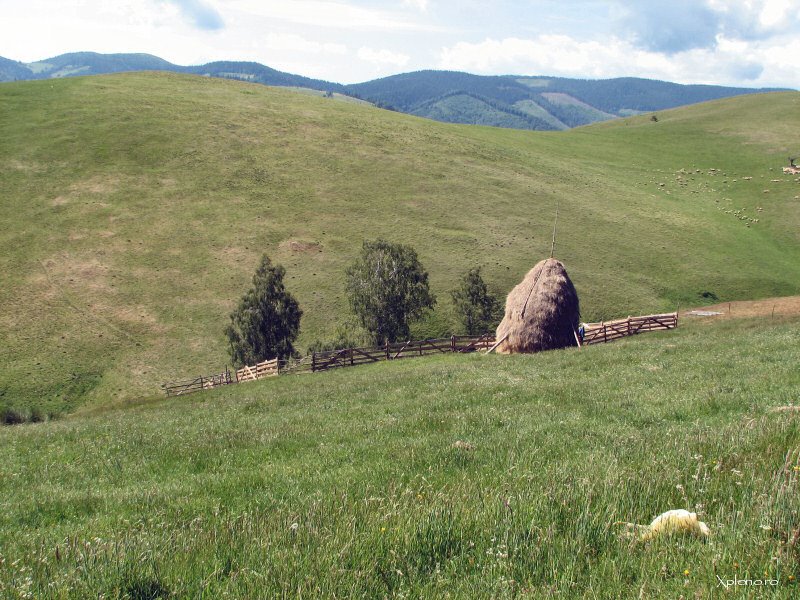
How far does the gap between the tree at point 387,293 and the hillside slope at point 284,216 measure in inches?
310

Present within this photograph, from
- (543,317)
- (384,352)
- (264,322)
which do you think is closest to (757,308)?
(543,317)

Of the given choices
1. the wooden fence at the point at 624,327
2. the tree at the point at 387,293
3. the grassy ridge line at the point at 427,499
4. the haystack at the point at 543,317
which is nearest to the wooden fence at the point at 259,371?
the tree at the point at 387,293

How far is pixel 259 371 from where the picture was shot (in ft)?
157

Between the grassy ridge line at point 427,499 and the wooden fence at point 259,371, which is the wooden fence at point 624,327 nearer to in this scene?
the wooden fence at point 259,371

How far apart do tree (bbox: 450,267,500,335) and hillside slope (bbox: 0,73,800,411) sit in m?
5.00

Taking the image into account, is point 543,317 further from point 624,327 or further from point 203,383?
point 203,383

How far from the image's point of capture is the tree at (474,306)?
60094mm

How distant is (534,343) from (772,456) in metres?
30.8

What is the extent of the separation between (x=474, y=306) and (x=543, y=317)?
2373 centimetres

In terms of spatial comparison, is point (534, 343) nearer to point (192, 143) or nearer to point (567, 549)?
point (567, 549)

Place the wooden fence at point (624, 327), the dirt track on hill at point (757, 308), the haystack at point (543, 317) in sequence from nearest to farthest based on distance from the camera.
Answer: the haystack at point (543, 317) → the wooden fence at point (624, 327) → the dirt track on hill at point (757, 308)

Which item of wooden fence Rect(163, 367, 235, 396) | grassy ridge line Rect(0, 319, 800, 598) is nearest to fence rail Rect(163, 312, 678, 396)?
wooden fence Rect(163, 367, 235, 396)

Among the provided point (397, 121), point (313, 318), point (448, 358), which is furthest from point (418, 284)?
point (397, 121)

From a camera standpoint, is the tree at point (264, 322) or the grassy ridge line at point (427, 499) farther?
the tree at point (264, 322)
